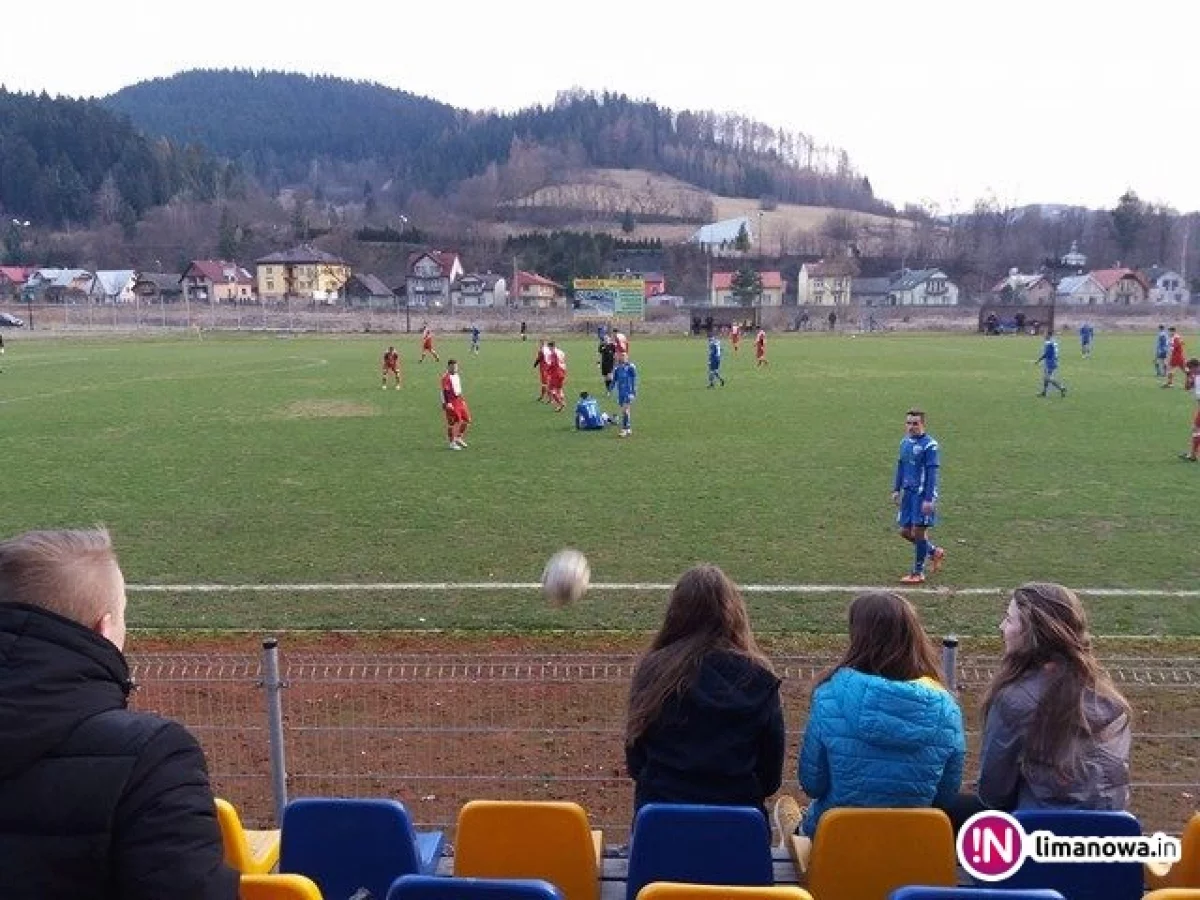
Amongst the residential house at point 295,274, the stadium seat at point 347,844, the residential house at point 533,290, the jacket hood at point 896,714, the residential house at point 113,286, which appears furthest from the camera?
the residential house at point 295,274

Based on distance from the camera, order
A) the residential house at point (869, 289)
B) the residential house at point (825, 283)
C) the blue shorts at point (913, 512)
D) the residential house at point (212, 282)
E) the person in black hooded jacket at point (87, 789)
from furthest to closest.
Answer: the residential house at point (825, 283)
the residential house at point (869, 289)
the residential house at point (212, 282)
the blue shorts at point (913, 512)
the person in black hooded jacket at point (87, 789)

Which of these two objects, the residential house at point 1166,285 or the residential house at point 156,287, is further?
the residential house at point 156,287

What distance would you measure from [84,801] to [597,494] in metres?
13.2

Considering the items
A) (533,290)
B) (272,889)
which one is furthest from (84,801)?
(533,290)

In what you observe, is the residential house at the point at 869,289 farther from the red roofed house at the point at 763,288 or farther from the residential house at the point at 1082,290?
the residential house at the point at 1082,290

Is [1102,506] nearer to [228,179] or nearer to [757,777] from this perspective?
[757,777]

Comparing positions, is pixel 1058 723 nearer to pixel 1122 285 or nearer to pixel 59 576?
pixel 59 576

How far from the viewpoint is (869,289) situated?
11731 centimetres

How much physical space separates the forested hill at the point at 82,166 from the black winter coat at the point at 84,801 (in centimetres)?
15036

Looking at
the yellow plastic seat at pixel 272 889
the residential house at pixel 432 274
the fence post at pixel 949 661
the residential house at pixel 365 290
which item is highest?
the residential house at pixel 432 274

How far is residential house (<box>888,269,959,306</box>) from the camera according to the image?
109m

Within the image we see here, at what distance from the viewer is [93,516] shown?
14.2 m

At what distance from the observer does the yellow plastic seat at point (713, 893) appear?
8.71 feet

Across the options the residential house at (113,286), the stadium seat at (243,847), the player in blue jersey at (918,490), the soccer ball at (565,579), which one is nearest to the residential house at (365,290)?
the residential house at (113,286)
